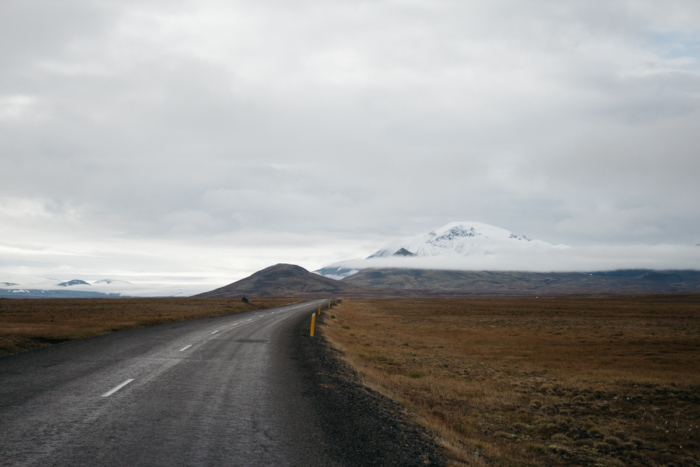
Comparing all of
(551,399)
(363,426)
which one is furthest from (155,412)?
(551,399)

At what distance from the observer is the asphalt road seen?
652 cm

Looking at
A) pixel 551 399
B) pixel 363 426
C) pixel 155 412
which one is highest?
pixel 155 412

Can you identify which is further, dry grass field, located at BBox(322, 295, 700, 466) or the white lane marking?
dry grass field, located at BBox(322, 295, 700, 466)

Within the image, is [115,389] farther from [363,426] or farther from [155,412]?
[363,426]

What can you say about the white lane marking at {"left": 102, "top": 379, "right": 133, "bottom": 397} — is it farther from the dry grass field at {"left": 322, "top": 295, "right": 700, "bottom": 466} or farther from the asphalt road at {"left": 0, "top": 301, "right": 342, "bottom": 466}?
the dry grass field at {"left": 322, "top": 295, "right": 700, "bottom": 466}

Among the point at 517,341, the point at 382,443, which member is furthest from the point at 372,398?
the point at 517,341

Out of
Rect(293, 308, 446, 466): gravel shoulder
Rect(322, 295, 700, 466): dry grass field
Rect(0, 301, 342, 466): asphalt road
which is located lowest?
Rect(322, 295, 700, 466): dry grass field

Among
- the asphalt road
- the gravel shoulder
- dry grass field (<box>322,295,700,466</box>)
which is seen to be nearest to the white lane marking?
the asphalt road

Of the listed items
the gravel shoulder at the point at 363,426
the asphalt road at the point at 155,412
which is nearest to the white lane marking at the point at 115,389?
the asphalt road at the point at 155,412

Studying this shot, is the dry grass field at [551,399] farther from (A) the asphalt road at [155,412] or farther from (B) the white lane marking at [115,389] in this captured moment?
(B) the white lane marking at [115,389]

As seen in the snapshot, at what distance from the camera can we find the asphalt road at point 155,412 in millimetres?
6516

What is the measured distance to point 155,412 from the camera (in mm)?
8883

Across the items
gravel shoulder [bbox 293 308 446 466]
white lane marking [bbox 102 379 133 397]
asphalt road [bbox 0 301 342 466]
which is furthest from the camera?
white lane marking [bbox 102 379 133 397]

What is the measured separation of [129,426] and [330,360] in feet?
34.7
